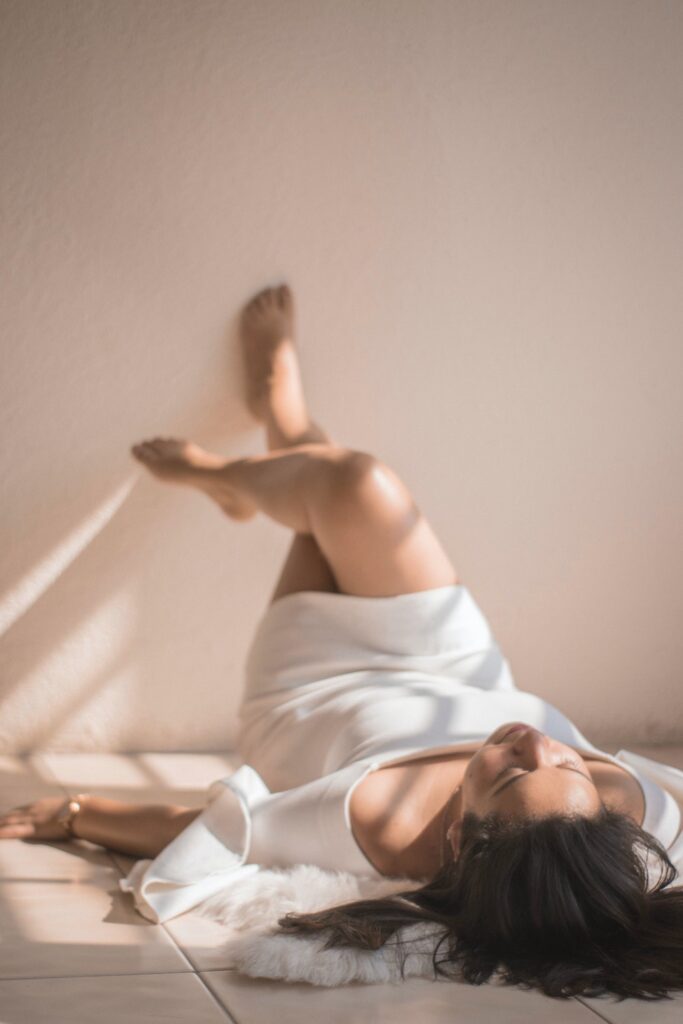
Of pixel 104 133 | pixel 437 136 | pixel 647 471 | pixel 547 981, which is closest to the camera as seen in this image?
pixel 547 981

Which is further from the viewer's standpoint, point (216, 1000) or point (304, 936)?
point (304, 936)

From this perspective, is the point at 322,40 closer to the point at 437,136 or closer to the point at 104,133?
the point at 437,136

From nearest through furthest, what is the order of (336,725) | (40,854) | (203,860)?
(203,860), (40,854), (336,725)

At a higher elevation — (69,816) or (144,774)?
(69,816)

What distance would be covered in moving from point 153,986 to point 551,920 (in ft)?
1.39

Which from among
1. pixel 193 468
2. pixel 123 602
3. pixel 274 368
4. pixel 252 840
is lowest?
pixel 252 840

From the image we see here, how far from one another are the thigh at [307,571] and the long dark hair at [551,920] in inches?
26.6

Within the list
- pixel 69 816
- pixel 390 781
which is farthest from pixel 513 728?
pixel 69 816

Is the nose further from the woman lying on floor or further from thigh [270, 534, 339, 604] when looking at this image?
thigh [270, 534, 339, 604]

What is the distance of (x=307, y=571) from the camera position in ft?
6.35

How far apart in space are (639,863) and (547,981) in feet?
0.60

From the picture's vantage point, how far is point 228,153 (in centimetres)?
213

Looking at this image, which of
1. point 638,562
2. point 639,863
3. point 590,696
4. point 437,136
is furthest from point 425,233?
point 639,863

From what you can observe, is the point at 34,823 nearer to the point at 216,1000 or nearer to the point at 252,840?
the point at 252,840
